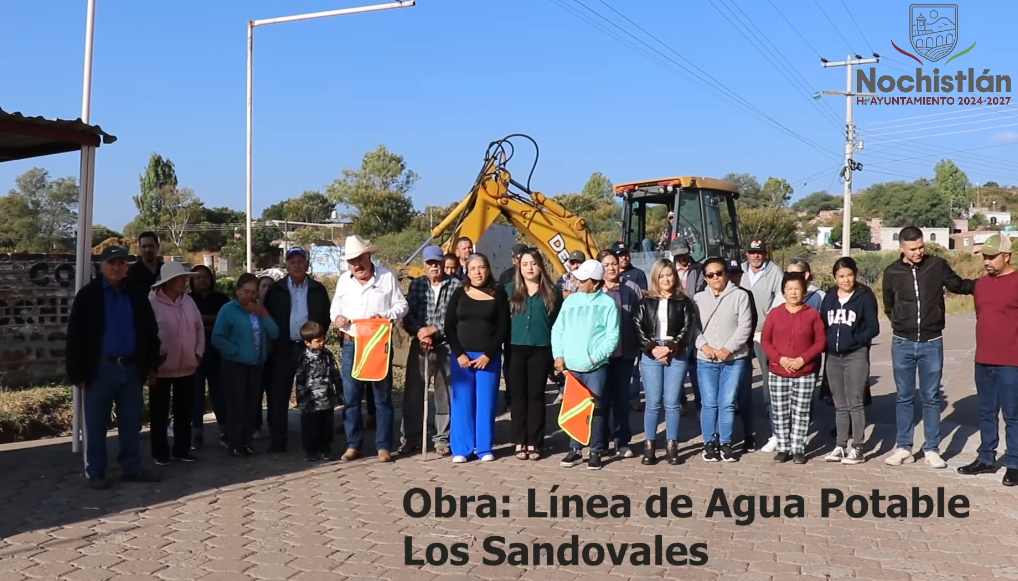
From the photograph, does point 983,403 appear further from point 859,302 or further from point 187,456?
point 187,456

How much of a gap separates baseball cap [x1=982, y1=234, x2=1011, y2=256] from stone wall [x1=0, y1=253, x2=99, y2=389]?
9.88 m

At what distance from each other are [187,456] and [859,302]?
6170 mm

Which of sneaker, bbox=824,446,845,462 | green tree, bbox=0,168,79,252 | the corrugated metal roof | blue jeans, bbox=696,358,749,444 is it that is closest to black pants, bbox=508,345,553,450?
blue jeans, bbox=696,358,749,444

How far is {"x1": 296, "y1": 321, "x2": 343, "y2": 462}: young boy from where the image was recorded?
24.6ft

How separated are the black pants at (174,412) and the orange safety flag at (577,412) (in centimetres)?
334

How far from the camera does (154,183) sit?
6153 cm

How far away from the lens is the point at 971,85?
1970 cm

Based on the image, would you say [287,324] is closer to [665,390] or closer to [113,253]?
[113,253]

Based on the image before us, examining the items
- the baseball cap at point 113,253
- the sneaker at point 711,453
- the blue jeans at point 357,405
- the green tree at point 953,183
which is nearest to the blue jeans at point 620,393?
the sneaker at point 711,453

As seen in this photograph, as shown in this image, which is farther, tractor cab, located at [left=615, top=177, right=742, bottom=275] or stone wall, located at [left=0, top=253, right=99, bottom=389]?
tractor cab, located at [left=615, top=177, right=742, bottom=275]

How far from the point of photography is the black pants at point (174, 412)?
725 centimetres

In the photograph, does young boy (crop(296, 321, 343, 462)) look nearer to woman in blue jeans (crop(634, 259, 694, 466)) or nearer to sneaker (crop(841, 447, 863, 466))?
woman in blue jeans (crop(634, 259, 694, 466))

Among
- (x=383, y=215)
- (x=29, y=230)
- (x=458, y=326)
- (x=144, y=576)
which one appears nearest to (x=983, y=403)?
(x=458, y=326)

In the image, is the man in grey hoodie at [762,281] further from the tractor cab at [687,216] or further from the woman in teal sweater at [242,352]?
the woman in teal sweater at [242,352]
